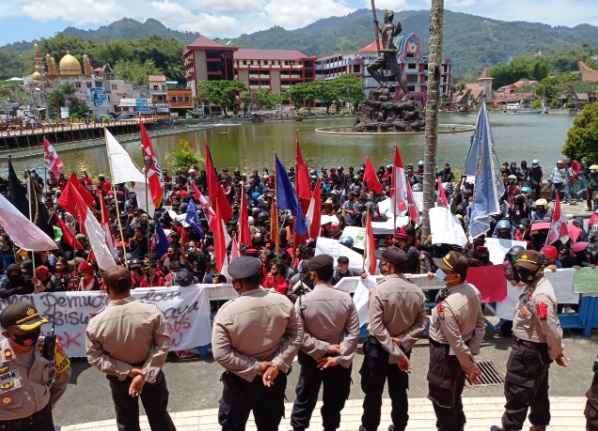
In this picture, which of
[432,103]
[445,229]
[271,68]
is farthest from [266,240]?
[271,68]

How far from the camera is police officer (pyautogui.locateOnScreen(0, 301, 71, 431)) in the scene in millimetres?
3047

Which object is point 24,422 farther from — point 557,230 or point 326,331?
point 557,230

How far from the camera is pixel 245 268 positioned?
3439 millimetres

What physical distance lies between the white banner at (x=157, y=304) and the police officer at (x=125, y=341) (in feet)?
7.62

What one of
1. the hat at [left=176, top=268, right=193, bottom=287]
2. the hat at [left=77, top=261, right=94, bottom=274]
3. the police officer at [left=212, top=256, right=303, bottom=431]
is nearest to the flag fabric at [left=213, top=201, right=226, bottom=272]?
the hat at [left=176, top=268, right=193, bottom=287]

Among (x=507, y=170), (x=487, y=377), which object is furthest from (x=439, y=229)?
(x=507, y=170)

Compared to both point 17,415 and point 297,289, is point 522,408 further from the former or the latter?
point 17,415

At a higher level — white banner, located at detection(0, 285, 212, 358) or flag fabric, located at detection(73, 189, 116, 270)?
flag fabric, located at detection(73, 189, 116, 270)

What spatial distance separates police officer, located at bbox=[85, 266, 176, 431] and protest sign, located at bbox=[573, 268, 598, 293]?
17.8 feet

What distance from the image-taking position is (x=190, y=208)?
941 cm

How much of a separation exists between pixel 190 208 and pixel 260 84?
10088 cm

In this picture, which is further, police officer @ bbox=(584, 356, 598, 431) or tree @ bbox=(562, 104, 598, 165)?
tree @ bbox=(562, 104, 598, 165)

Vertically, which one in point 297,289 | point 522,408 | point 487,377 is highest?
point 297,289

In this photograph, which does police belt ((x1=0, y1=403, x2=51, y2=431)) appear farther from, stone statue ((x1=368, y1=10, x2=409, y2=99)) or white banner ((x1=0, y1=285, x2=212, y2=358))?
stone statue ((x1=368, y1=10, x2=409, y2=99))
